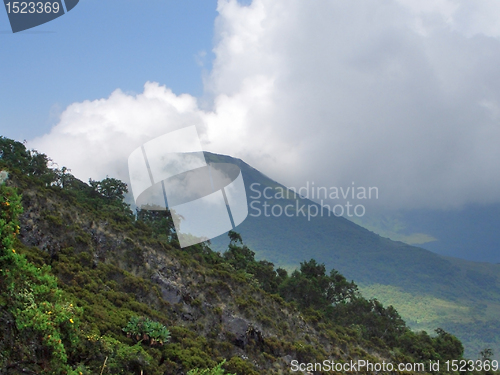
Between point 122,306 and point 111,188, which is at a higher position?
point 111,188

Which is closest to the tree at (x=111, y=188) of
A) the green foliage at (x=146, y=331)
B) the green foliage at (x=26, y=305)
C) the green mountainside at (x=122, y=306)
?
the green mountainside at (x=122, y=306)

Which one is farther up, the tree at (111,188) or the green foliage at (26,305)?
the tree at (111,188)

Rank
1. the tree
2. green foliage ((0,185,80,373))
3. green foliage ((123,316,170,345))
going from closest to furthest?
green foliage ((0,185,80,373)) < green foliage ((123,316,170,345)) < the tree

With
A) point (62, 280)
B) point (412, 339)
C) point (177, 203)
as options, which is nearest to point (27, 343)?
point (62, 280)

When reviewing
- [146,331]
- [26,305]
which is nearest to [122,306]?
[146,331]

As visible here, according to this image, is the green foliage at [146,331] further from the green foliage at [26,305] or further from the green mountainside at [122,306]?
the green foliage at [26,305]

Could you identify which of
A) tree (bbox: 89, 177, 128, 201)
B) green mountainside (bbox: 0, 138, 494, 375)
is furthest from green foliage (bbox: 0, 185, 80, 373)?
tree (bbox: 89, 177, 128, 201)

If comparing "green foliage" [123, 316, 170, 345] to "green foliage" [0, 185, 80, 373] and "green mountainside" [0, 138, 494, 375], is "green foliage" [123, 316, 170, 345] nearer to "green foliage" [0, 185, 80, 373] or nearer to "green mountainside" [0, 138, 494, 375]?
"green mountainside" [0, 138, 494, 375]

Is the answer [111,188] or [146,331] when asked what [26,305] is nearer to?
[146,331]

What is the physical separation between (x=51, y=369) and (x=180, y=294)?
48.3 ft

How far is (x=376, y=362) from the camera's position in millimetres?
27594

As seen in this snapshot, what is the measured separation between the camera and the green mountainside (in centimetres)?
838

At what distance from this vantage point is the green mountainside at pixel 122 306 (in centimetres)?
838

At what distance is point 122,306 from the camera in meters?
17.8
